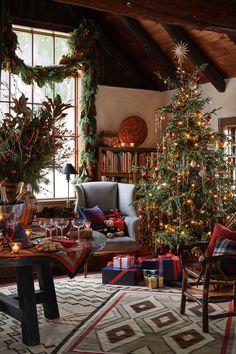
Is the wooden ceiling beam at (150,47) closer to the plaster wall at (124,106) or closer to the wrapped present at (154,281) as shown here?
the plaster wall at (124,106)

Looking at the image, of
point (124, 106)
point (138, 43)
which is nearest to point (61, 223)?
point (124, 106)

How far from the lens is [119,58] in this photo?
787cm

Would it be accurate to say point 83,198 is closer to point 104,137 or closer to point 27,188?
point 104,137

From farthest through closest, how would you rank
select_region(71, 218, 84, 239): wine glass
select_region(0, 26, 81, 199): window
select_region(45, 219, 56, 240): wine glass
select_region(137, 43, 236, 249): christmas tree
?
select_region(0, 26, 81, 199): window, select_region(137, 43, 236, 249): christmas tree, select_region(71, 218, 84, 239): wine glass, select_region(45, 219, 56, 240): wine glass

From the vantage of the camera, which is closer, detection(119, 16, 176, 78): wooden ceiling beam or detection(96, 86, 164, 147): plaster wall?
detection(119, 16, 176, 78): wooden ceiling beam

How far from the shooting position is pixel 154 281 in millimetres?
4855

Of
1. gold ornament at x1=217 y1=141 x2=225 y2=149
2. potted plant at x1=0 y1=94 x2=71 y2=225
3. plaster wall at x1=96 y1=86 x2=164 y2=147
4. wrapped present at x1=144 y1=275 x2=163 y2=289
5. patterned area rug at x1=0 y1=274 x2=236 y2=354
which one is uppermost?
plaster wall at x1=96 y1=86 x2=164 y2=147

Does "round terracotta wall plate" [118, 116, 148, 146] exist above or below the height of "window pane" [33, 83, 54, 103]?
below

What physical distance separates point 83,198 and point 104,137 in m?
1.78

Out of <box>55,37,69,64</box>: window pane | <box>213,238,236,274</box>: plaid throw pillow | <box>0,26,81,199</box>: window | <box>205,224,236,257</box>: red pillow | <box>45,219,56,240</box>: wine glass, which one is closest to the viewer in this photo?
<box>45,219,56,240</box>: wine glass

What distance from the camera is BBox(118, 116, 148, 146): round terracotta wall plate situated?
7746 mm

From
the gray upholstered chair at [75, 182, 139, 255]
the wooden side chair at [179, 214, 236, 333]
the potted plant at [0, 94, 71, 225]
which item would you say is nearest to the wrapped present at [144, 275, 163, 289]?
the gray upholstered chair at [75, 182, 139, 255]

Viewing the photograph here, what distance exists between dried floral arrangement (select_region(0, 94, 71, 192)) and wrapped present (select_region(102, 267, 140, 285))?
2.02 metres

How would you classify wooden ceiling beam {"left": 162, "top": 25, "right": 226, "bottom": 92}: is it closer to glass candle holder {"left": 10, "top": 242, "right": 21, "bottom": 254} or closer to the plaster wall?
the plaster wall
